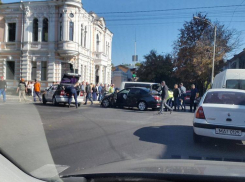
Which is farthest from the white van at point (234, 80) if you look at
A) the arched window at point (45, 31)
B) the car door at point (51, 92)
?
the arched window at point (45, 31)

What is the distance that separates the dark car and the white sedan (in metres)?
9.09

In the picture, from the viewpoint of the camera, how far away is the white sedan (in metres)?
6.75

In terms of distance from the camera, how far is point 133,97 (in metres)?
17.2

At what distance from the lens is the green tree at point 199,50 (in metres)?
30.1

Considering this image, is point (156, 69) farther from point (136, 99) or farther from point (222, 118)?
point (222, 118)

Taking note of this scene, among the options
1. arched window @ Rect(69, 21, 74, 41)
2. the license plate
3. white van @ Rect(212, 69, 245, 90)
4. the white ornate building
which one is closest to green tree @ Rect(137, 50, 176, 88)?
the white ornate building

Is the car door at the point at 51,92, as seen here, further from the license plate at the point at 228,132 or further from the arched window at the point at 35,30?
the license plate at the point at 228,132

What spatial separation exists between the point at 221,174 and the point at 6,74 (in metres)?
31.3

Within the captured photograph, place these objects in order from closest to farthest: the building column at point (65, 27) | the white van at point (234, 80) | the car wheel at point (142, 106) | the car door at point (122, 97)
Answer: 1. the white van at point (234, 80)
2. the car wheel at point (142, 106)
3. the car door at point (122, 97)
4. the building column at point (65, 27)

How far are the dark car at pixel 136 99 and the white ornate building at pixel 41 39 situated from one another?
11.2 meters

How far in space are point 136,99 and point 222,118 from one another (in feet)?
33.9

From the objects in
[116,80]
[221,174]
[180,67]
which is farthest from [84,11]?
[221,174]

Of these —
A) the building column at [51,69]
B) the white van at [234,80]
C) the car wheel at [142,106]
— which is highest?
the building column at [51,69]

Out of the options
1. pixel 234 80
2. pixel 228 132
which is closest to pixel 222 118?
pixel 228 132
